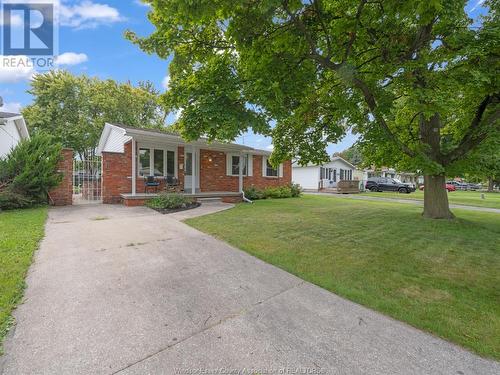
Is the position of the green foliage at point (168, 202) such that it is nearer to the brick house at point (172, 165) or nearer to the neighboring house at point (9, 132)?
the brick house at point (172, 165)

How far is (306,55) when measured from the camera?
5.57 m

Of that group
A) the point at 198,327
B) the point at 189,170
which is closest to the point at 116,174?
the point at 189,170

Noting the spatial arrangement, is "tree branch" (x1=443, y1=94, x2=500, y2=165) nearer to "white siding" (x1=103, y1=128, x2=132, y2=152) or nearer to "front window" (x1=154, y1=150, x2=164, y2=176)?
"front window" (x1=154, y1=150, x2=164, y2=176)

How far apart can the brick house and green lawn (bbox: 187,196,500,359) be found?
502cm

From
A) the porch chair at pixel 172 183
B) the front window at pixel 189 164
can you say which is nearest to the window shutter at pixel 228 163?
the front window at pixel 189 164

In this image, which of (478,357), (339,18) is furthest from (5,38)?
(478,357)

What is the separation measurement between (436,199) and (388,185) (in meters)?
20.9

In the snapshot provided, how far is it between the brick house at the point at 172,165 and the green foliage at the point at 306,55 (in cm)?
595

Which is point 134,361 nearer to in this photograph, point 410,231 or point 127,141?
point 410,231

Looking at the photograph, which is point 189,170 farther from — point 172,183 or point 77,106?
point 77,106

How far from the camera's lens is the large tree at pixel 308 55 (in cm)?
495

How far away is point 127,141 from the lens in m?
11.9

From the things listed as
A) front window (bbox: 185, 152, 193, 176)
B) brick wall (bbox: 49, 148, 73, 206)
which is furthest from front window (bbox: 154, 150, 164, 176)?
brick wall (bbox: 49, 148, 73, 206)

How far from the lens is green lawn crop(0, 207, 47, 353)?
113 inches
